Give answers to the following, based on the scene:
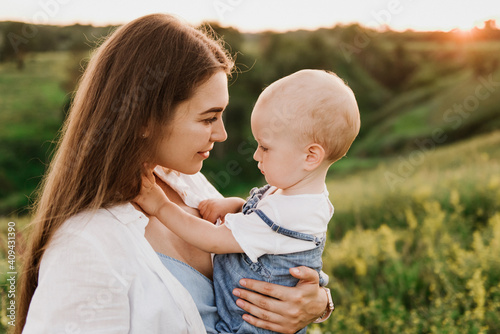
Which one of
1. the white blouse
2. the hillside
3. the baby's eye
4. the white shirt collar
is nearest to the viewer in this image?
the white blouse

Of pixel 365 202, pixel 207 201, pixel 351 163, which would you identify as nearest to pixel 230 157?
pixel 351 163

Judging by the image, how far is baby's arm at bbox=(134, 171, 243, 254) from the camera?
1.82 metres

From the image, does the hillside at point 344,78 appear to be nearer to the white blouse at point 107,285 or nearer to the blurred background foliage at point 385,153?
the blurred background foliage at point 385,153

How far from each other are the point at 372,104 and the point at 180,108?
32.5m

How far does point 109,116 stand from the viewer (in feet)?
5.54

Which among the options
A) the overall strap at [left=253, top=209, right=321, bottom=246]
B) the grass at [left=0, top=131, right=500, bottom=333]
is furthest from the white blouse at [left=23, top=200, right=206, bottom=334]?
the grass at [left=0, top=131, right=500, bottom=333]

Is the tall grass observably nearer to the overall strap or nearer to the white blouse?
the overall strap

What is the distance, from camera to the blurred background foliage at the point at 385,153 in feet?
12.7

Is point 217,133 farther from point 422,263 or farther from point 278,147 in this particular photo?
point 422,263

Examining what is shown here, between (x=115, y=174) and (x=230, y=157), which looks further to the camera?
(x=230, y=157)

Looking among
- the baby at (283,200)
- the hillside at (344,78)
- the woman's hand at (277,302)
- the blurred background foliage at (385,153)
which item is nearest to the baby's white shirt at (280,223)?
the baby at (283,200)

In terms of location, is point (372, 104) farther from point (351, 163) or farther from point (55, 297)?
point (55, 297)

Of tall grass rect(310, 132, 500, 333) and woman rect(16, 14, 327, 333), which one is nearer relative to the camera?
woman rect(16, 14, 327, 333)

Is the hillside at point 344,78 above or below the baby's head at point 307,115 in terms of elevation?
below
